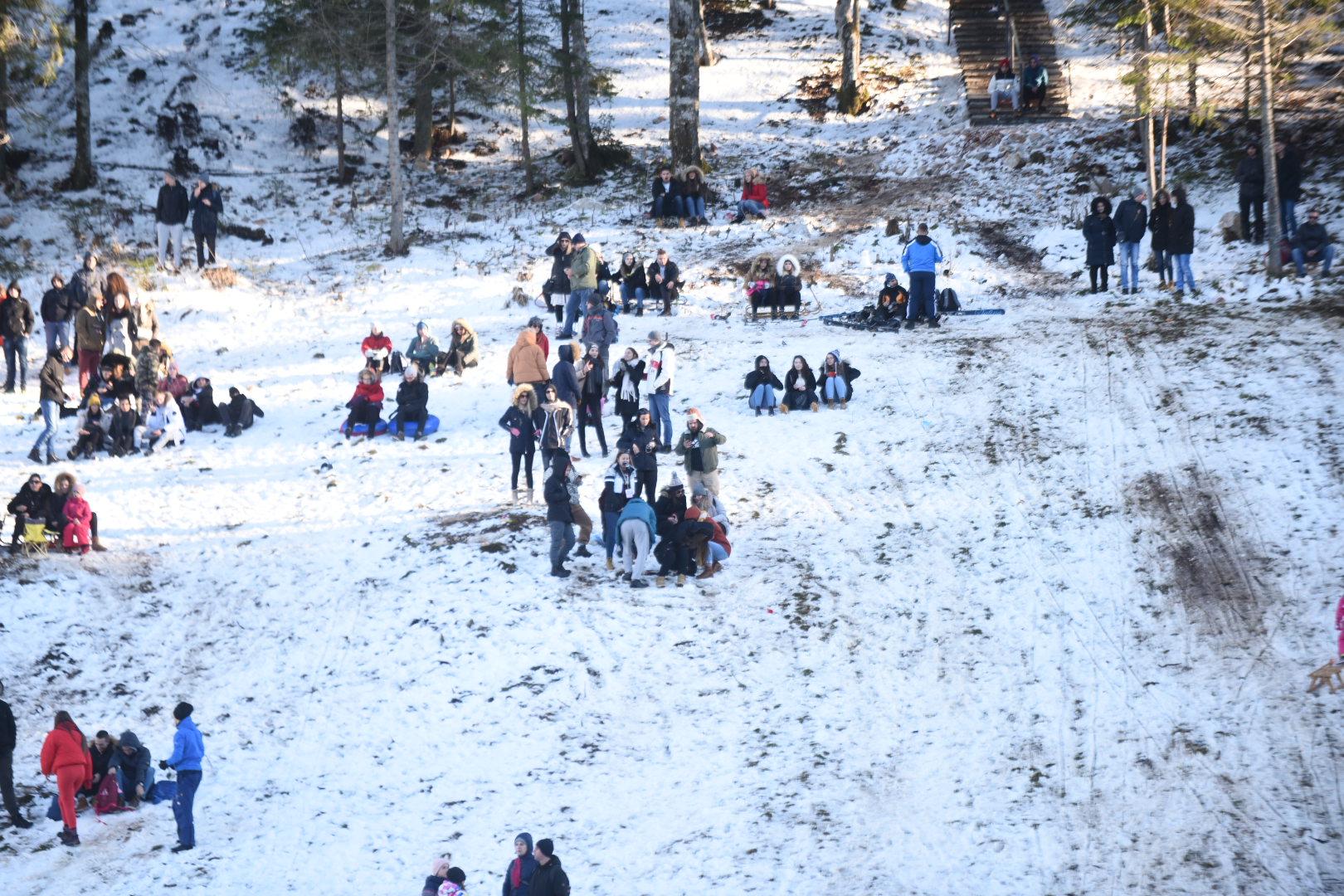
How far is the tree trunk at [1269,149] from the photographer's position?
22.1 meters

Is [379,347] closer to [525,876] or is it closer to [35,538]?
[35,538]

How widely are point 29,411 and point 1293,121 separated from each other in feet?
90.0

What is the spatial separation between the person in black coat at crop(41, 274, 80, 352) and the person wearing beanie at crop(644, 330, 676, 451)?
10940mm

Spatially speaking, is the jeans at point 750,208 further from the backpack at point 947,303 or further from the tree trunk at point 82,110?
the tree trunk at point 82,110

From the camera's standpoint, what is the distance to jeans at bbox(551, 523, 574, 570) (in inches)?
638

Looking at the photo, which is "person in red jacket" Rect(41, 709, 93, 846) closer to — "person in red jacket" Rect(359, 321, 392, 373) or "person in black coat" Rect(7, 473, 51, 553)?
"person in black coat" Rect(7, 473, 51, 553)

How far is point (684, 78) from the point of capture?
32.1 metres

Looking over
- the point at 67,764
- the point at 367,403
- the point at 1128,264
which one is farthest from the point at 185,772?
the point at 1128,264

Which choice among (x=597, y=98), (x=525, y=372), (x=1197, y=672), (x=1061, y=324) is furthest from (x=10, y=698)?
(x=597, y=98)

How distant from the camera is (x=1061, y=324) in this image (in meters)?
22.9

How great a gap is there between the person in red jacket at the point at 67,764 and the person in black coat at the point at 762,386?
11.4 m

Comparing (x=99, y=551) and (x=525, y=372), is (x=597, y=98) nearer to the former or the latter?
(x=525, y=372)

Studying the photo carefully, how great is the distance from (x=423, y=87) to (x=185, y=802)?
83.0 ft

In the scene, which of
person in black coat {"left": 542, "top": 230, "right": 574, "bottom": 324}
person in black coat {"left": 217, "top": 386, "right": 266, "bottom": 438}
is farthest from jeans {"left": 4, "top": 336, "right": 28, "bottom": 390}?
person in black coat {"left": 542, "top": 230, "right": 574, "bottom": 324}
